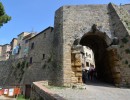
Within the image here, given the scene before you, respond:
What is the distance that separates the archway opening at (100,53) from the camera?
14.7 meters

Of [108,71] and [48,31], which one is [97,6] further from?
[48,31]

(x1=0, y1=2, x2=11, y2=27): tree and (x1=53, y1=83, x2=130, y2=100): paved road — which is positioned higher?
(x1=0, y1=2, x2=11, y2=27): tree

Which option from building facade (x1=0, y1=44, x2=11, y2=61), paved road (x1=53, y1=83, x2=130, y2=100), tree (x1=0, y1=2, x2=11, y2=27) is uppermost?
building facade (x1=0, y1=44, x2=11, y2=61)

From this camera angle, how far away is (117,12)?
42.9 feet

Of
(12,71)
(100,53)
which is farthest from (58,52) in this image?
(12,71)

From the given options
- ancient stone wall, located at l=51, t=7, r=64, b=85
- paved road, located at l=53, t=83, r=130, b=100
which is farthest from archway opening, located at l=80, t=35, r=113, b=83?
paved road, located at l=53, t=83, r=130, b=100

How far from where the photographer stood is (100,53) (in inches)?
641

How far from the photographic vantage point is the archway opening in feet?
48.1

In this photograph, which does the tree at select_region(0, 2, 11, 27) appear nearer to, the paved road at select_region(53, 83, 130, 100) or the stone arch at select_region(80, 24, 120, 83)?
the stone arch at select_region(80, 24, 120, 83)

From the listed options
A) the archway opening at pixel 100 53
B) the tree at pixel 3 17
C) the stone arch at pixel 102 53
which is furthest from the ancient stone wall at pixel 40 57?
the tree at pixel 3 17

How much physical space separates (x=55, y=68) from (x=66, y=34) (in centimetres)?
235

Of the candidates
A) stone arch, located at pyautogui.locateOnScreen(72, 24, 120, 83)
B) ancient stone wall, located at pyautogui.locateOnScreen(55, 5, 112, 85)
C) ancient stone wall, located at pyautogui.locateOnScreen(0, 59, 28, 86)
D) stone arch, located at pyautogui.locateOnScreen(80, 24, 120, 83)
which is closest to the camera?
stone arch, located at pyautogui.locateOnScreen(72, 24, 120, 83)

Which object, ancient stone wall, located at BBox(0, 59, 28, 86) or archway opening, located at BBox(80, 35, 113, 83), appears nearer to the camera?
archway opening, located at BBox(80, 35, 113, 83)

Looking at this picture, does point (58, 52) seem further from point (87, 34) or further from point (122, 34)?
point (122, 34)
